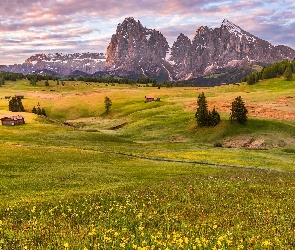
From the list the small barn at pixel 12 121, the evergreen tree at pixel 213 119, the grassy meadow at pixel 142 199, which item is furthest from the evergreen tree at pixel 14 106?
the evergreen tree at pixel 213 119

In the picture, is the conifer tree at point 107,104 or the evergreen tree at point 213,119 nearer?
the evergreen tree at point 213,119

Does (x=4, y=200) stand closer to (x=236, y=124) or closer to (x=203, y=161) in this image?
(x=203, y=161)

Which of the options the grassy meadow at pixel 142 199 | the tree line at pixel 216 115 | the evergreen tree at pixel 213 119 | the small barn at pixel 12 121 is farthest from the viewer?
the evergreen tree at pixel 213 119

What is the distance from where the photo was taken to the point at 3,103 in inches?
7505

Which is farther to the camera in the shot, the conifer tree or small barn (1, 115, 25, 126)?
the conifer tree

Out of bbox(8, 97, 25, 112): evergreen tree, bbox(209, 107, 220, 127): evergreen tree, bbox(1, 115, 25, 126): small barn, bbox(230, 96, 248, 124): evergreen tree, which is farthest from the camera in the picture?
bbox(8, 97, 25, 112): evergreen tree

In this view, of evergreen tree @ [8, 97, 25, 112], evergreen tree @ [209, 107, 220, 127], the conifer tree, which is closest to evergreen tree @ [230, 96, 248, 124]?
evergreen tree @ [209, 107, 220, 127]

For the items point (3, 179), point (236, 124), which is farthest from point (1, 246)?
point (236, 124)

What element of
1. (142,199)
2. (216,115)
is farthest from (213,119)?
(142,199)

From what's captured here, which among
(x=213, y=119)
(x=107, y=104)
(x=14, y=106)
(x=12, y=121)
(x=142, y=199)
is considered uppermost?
(x=142, y=199)

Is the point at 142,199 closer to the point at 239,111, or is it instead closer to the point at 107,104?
the point at 239,111

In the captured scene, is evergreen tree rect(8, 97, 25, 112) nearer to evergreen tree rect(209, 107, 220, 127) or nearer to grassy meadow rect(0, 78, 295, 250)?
grassy meadow rect(0, 78, 295, 250)

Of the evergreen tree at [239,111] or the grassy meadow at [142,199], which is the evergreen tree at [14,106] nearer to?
the grassy meadow at [142,199]

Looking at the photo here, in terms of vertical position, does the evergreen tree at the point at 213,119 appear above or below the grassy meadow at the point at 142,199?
below
